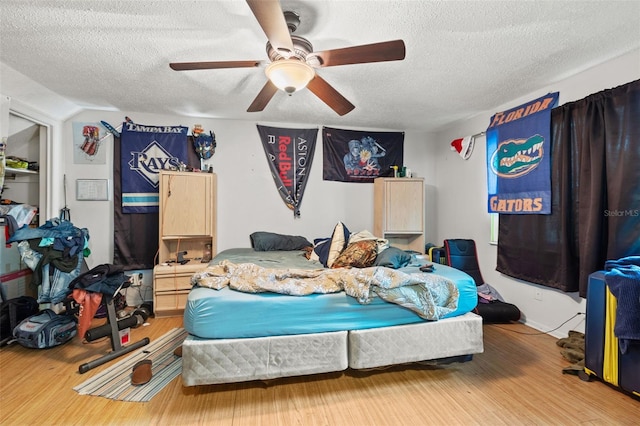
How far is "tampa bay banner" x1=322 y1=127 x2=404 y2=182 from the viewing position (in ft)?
13.8

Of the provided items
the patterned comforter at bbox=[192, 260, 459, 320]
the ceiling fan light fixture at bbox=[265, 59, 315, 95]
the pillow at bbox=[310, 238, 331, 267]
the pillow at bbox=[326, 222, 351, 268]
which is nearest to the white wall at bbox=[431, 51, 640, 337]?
the patterned comforter at bbox=[192, 260, 459, 320]

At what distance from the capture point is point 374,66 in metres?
2.46

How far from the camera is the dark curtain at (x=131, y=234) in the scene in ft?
11.9

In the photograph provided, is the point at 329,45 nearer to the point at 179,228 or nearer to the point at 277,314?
the point at 277,314

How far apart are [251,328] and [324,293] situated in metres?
0.53

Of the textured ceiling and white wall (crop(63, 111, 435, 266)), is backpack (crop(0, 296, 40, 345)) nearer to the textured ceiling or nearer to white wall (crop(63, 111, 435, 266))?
white wall (crop(63, 111, 435, 266))

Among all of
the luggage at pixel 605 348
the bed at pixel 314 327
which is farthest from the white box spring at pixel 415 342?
the luggage at pixel 605 348

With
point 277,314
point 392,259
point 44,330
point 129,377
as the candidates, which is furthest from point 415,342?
point 44,330

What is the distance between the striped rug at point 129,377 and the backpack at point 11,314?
4.31 feet

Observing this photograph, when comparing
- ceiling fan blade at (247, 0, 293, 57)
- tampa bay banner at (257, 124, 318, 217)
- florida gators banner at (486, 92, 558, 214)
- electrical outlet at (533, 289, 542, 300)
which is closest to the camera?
ceiling fan blade at (247, 0, 293, 57)

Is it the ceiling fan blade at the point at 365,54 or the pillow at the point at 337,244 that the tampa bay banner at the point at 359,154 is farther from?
the ceiling fan blade at the point at 365,54

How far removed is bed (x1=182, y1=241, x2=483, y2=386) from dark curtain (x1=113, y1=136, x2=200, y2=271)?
2033mm

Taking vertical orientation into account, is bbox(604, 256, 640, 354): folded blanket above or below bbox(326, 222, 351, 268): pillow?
below

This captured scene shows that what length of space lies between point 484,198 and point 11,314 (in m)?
5.21
